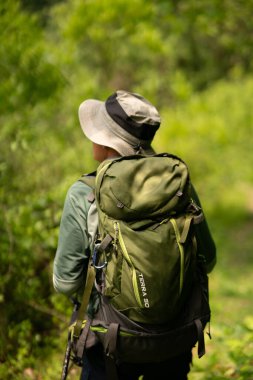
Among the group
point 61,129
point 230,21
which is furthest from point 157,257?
point 230,21

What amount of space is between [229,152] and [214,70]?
10489 millimetres

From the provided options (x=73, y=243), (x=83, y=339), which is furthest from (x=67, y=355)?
(x=73, y=243)

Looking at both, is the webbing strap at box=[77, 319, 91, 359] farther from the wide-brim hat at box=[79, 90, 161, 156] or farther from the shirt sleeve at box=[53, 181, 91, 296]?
the wide-brim hat at box=[79, 90, 161, 156]

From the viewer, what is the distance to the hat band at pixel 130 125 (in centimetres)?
229

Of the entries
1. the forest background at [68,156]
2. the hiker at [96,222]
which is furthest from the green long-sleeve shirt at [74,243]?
the forest background at [68,156]

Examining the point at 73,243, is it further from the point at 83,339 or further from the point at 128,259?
the point at 83,339

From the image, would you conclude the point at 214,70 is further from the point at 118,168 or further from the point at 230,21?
the point at 118,168

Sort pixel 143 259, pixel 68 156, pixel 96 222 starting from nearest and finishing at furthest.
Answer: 1. pixel 143 259
2. pixel 96 222
3. pixel 68 156

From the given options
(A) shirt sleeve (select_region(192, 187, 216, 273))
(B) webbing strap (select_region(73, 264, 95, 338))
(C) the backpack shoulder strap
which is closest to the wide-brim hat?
(C) the backpack shoulder strap

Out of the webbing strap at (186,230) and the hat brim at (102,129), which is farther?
the hat brim at (102,129)

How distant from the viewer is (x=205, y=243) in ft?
7.84

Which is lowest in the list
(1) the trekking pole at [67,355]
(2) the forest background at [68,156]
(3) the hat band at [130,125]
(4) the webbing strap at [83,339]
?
(2) the forest background at [68,156]

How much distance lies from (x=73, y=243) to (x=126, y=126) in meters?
0.59

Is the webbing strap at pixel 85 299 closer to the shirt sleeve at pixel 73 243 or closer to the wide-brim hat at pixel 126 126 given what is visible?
the shirt sleeve at pixel 73 243
